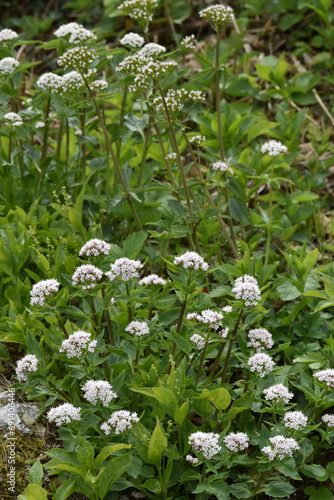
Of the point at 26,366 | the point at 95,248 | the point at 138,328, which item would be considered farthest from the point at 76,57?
the point at 26,366

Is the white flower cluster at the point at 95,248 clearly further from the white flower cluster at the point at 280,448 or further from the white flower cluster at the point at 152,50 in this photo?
the white flower cluster at the point at 152,50

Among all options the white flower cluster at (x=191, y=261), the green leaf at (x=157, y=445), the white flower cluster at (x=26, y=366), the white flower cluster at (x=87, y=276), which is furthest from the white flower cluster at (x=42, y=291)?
the green leaf at (x=157, y=445)

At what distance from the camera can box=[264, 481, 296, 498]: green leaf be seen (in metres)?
2.04

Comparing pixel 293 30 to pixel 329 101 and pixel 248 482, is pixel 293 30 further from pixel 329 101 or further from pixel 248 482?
pixel 248 482

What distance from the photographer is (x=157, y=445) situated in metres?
1.95

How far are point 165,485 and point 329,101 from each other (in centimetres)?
376

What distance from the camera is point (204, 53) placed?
16.6 feet

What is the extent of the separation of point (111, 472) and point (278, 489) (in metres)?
0.62

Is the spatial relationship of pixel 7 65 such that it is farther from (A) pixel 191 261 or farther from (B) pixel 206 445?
(B) pixel 206 445

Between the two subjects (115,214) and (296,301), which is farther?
(115,214)

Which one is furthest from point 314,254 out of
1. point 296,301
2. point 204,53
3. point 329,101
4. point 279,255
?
point 204,53

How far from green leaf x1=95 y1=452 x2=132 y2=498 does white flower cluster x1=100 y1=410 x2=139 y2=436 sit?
0.29ft

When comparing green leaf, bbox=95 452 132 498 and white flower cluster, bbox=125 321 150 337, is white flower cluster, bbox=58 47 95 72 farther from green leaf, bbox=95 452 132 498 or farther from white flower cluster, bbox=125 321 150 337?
green leaf, bbox=95 452 132 498

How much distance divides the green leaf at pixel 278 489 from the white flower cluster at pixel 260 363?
40 cm
